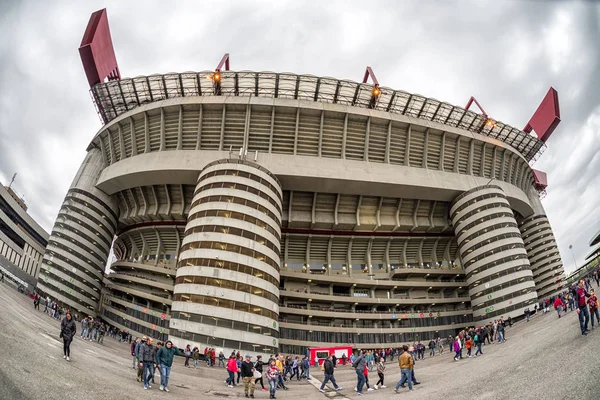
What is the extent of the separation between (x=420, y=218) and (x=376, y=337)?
818 inches

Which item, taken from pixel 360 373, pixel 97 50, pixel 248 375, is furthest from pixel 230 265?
pixel 97 50

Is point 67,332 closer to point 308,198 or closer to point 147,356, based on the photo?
point 147,356

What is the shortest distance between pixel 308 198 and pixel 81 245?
115ft

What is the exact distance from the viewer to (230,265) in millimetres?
32656

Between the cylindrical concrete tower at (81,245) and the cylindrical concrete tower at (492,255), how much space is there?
56103 millimetres

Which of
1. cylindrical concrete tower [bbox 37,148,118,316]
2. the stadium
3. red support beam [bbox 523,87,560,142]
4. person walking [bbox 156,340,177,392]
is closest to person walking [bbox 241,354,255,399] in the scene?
person walking [bbox 156,340,177,392]

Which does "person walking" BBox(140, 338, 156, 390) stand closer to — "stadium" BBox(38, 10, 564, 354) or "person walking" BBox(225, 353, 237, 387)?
"person walking" BBox(225, 353, 237, 387)

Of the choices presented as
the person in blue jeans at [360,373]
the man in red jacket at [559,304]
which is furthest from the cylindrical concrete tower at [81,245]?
the man in red jacket at [559,304]

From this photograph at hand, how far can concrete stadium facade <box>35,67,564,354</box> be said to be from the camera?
144 feet

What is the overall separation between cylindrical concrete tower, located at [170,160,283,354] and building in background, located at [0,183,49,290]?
51742 millimetres

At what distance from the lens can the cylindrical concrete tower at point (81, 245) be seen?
1764 inches

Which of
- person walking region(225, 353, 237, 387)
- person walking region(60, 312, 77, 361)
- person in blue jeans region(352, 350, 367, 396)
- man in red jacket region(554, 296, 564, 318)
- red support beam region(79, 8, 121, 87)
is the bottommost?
person walking region(225, 353, 237, 387)

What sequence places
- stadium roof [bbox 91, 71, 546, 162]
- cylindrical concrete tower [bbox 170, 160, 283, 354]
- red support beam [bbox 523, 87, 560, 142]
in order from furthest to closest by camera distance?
red support beam [bbox 523, 87, 560, 142] → stadium roof [bbox 91, 71, 546, 162] → cylindrical concrete tower [bbox 170, 160, 283, 354]

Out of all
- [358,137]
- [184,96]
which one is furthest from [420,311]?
[184,96]
